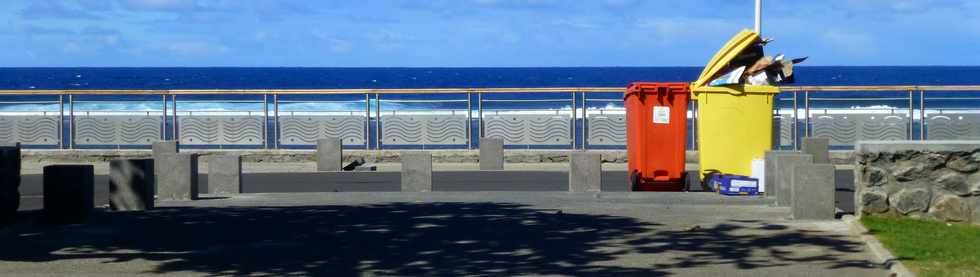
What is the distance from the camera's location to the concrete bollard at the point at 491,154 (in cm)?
2258

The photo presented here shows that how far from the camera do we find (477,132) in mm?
25719

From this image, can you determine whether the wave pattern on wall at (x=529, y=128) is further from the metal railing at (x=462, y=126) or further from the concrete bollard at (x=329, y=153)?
the concrete bollard at (x=329, y=153)

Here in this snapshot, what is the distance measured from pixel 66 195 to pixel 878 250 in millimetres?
7065

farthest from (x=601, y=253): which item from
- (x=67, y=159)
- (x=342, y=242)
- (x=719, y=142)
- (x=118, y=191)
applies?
(x=67, y=159)

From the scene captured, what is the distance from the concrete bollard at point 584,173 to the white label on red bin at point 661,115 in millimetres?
1402

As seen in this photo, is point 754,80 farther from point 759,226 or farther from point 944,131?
point 944,131

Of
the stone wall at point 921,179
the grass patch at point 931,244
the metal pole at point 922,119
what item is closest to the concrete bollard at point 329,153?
the metal pole at point 922,119

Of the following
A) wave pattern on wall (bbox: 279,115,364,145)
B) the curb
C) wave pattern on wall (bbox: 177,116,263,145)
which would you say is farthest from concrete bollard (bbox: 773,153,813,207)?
wave pattern on wall (bbox: 177,116,263,145)

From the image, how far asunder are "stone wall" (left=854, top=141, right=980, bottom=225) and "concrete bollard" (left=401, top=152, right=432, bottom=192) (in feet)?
21.7

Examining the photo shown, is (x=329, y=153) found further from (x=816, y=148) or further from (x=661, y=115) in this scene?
(x=816, y=148)

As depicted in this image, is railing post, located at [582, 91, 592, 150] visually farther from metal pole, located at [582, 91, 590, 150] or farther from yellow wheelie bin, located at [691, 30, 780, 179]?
yellow wheelie bin, located at [691, 30, 780, 179]

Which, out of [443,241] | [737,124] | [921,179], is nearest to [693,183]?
[737,124]

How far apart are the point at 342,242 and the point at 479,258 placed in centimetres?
147

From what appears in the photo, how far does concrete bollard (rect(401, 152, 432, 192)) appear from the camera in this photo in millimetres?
17375
